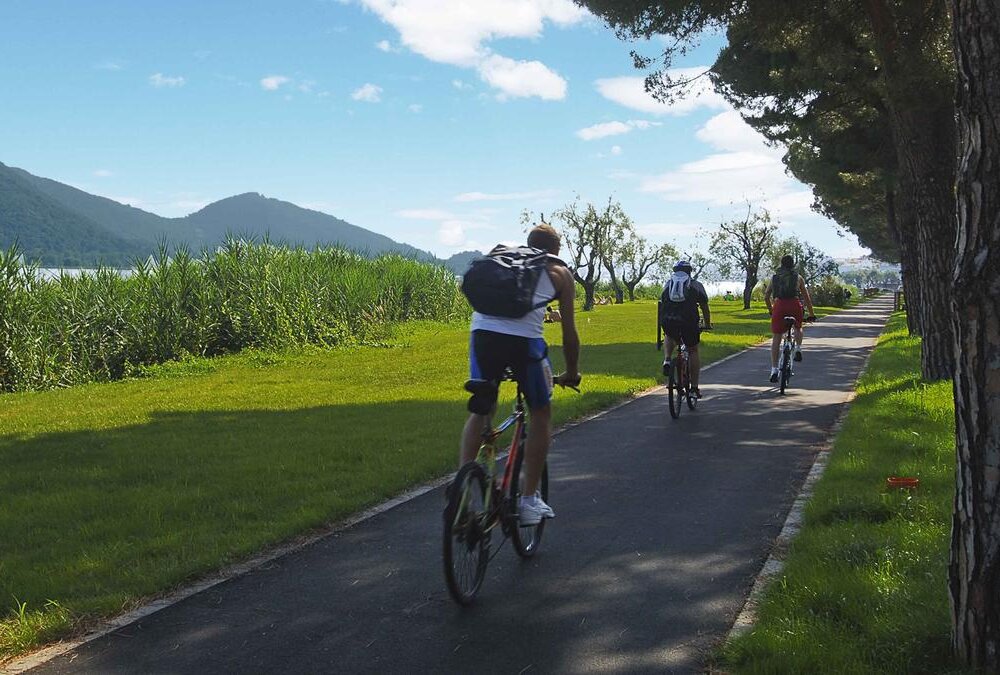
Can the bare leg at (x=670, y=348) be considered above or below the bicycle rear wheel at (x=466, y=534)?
above

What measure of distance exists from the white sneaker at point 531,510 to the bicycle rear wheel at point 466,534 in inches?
14.3

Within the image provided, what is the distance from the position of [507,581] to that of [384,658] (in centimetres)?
121

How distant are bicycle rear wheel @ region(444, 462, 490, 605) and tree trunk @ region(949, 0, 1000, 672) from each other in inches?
83.8

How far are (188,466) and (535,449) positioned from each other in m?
4.53

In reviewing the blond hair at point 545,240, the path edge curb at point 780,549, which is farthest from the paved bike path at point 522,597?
the blond hair at point 545,240

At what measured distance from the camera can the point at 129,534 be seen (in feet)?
19.4

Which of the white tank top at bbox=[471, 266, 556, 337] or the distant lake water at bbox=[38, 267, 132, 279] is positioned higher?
the distant lake water at bbox=[38, 267, 132, 279]

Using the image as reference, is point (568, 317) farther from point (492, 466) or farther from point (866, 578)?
point (866, 578)

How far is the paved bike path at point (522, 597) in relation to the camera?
3859 millimetres

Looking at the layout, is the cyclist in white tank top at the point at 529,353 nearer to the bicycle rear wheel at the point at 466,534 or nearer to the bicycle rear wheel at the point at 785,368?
the bicycle rear wheel at the point at 466,534

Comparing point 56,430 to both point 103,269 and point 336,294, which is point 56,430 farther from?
point 336,294

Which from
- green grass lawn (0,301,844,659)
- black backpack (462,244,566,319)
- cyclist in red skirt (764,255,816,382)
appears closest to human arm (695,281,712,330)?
green grass lawn (0,301,844,659)

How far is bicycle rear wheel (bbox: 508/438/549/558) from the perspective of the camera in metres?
5.05

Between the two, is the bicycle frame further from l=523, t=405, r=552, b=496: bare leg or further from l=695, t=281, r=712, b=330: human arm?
l=695, t=281, r=712, b=330: human arm
